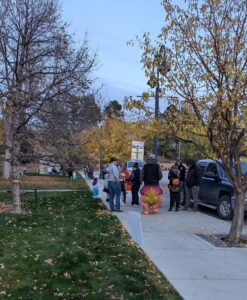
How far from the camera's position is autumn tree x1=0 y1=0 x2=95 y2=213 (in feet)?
42.3

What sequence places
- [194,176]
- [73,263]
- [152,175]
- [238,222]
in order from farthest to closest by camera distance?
1. [194,176]
2. [152,175]
3. [238,222]
4. [73,263]

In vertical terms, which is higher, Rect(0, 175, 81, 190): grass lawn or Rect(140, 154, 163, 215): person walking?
Rect(140, 154, 163, 215): person walking

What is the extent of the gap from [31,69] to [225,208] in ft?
22.3

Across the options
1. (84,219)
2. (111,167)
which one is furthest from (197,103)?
(111,167)

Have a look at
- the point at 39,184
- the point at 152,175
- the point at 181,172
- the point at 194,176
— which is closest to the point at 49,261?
the point at 152,175

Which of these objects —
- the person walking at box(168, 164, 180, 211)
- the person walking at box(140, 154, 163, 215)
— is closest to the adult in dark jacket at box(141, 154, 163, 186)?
the person walking at box(140, 154, 163, 215)

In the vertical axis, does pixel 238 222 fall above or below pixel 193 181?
below

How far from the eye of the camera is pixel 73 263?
7516 millimetres

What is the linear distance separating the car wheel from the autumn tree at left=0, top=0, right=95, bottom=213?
5165mm

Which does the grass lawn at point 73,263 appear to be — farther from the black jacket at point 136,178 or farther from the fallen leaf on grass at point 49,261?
the black jacket at point 136,178

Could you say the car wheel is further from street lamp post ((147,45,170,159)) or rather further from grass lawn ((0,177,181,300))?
street lamp post ((147,45,170,159))

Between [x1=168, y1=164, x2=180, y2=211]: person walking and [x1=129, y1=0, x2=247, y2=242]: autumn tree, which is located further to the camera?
[x1=168, y1=164, x2=180, y2=211]: person walking

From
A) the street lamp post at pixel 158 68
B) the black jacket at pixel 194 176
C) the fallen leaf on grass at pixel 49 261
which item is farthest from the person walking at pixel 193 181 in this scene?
the fallen leaf on grass at pixel 49 261

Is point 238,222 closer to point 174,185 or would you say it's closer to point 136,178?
point 174,185
